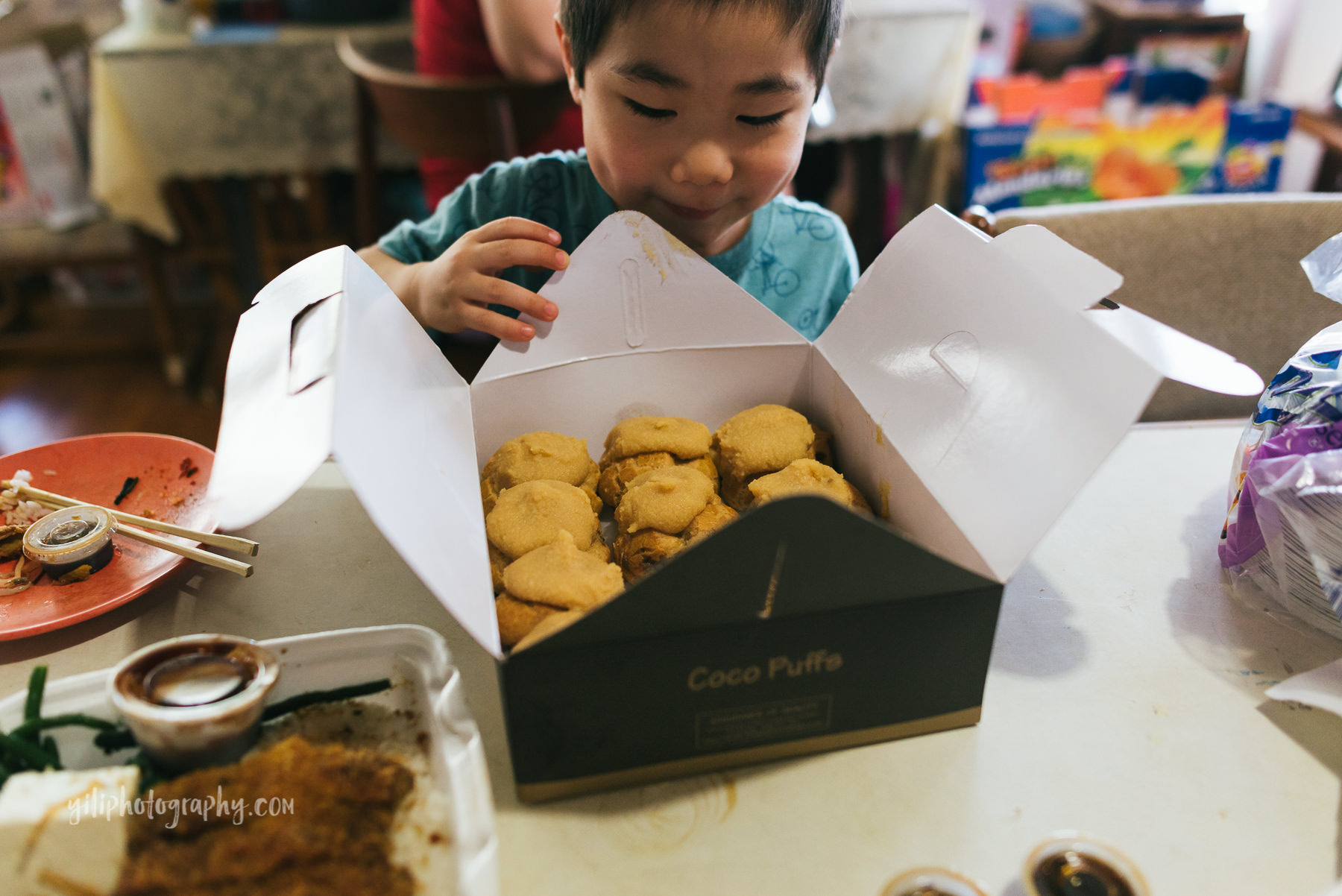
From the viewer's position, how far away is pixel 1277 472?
74 centimetres

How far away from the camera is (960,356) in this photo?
748mm

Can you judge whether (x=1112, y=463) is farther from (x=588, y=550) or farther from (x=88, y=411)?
(x=88, y=411)

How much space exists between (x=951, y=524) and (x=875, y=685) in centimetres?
15

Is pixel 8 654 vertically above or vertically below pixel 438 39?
below

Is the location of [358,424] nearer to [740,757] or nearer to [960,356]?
[740,757]

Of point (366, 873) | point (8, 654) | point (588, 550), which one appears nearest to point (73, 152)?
point (8, 654)

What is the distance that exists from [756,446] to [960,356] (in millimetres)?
223

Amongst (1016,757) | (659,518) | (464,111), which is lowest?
(1016,757)

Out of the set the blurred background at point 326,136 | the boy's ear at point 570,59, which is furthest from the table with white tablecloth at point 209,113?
the boy's ear at point 570,59

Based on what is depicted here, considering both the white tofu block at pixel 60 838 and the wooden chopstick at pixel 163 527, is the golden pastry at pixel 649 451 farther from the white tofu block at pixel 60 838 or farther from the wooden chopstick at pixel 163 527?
the white tofu block at pixel 60 838

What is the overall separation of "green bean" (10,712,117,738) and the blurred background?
6.91ft

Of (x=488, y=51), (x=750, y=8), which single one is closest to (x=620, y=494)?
(x=750, y=8)

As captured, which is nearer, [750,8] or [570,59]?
[750,8]

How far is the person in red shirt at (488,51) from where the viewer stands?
1.50 m
